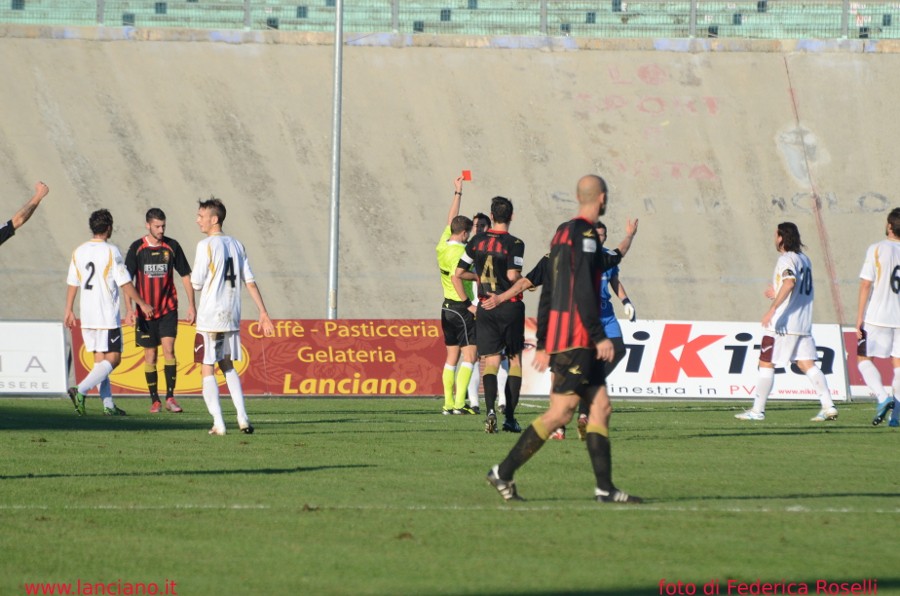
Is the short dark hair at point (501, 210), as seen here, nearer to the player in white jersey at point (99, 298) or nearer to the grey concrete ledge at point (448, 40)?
the player in white jersey at point (99, 298)

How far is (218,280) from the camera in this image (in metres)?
13.2

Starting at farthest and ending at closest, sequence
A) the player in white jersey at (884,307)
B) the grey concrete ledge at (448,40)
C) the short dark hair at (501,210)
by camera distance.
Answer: the grey concrete ledge at (448,40)
the player in white jersey at (884,307)
the short dark hair at (501,210)

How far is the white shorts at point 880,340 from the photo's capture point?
15805 mm

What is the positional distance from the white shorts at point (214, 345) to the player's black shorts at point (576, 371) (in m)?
5.37

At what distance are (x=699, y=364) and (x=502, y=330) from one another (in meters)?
7.23

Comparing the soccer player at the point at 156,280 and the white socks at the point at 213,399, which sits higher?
the soccer player at the point at 156,280

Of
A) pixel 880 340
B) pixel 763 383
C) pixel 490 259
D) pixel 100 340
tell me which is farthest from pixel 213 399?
pixel 880 340

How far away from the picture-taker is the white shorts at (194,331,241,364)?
13216 millimetres

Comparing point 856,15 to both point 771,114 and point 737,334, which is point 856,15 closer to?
point 771,114

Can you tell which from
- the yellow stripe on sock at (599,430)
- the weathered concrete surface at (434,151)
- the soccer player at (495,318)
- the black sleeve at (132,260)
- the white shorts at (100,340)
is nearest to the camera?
the yellow stripe on sock at (599,430)

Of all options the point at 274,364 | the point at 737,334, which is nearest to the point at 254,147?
the point at 274,364

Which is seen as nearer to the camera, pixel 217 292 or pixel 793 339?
pixel 217 292

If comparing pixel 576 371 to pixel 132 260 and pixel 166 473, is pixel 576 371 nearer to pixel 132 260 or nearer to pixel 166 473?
pixel 166 473

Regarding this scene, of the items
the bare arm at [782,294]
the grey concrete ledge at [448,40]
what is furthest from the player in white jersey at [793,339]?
the grey concrete ledge at [448,40]
